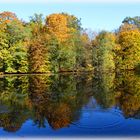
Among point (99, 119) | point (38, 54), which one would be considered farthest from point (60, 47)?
point (99, 119)

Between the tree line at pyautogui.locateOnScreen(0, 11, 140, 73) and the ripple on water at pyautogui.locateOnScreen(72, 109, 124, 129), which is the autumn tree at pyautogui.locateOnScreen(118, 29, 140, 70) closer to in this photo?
the tree line at pyautogui.locateOnScreen(0, 11, 140, 73)

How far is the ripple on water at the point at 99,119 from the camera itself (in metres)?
9.89

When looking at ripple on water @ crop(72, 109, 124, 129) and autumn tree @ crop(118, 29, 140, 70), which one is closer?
ripple on water @ crop(72, 109, 124, 129)

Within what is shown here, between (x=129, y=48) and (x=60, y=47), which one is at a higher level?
(x=129, y=48)

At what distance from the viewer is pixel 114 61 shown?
43375 millimetres

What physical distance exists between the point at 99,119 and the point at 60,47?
2641cm

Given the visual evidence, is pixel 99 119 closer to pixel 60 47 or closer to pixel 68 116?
pixel 68 116

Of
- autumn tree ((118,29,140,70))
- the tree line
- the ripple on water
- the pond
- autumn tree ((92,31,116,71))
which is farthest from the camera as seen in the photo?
autumn tree ((118,29,140,70))

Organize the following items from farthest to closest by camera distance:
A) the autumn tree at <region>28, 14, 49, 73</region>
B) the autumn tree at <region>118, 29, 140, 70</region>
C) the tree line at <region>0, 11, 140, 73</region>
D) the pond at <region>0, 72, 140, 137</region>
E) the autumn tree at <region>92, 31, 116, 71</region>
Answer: the autumn tree at <region>118, 29, 140, 70</region> < the autumn tree at <region>92, 31, 116, 71</region> < the autumn tree at <region>28, 14, 49, 73</region> < the tree line at <region>0, 11, 140, 73</region> < the pond at <region>0, 72, 140, 137</region>

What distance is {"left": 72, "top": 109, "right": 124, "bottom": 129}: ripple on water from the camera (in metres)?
9.89

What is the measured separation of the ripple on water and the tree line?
23.5 metres

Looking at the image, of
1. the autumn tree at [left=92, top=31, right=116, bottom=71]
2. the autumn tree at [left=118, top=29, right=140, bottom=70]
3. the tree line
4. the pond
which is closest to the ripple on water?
the pond

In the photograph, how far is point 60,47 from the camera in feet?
121

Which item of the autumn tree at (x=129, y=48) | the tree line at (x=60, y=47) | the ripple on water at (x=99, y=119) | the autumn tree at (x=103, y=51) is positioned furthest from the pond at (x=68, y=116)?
the autumn tree at (x=129, y=48)
